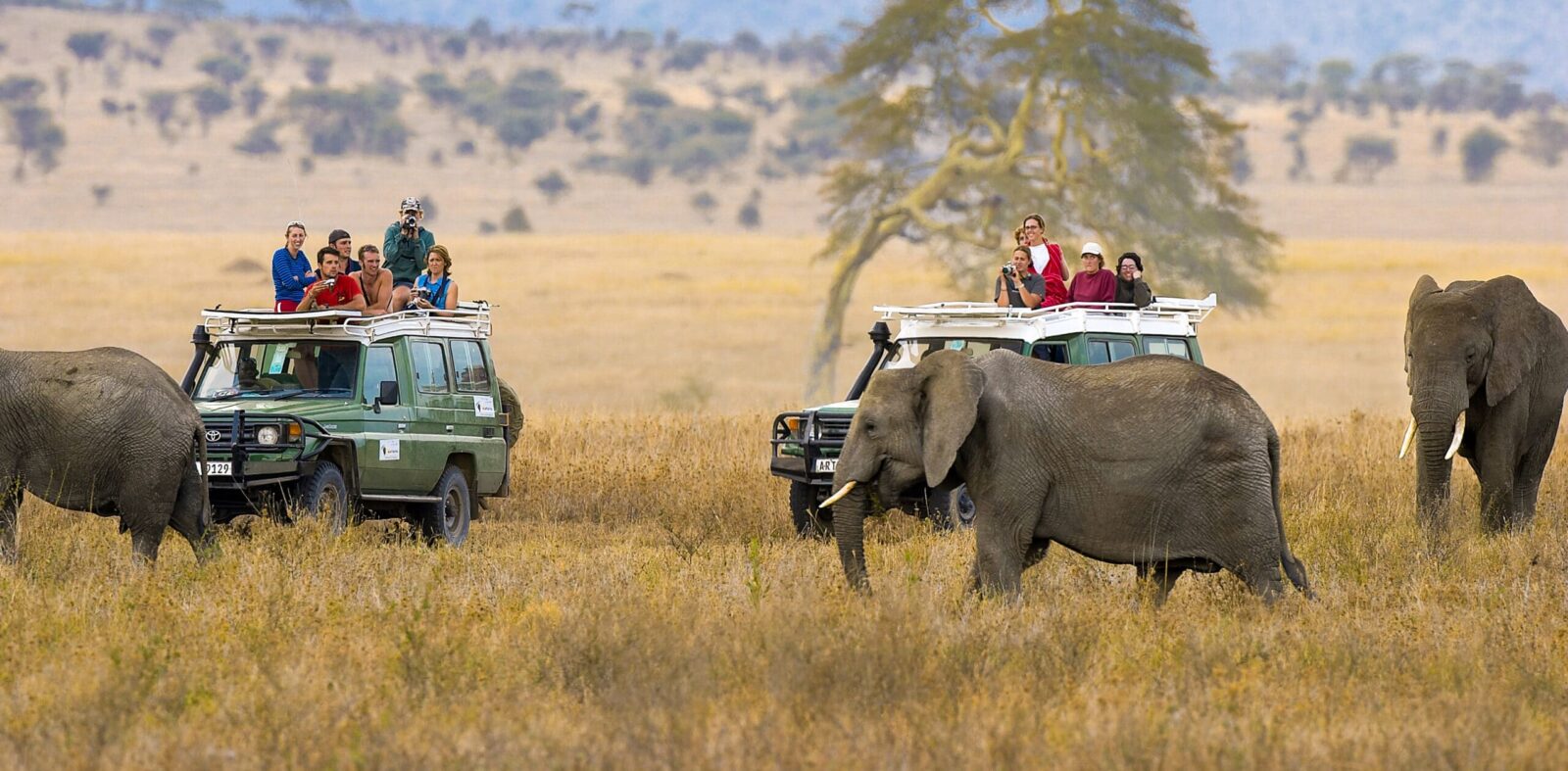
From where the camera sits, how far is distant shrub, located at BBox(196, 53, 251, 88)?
101 meters

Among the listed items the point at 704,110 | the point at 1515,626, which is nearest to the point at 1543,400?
the point at 1515,626

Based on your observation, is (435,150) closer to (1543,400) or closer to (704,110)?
(704,110)

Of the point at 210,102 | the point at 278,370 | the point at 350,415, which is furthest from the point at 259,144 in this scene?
the point at 350,415

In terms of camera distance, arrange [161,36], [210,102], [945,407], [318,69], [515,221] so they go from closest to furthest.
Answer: [945,407]
[515,221]
[210,102]
[318,69]
[161,36]

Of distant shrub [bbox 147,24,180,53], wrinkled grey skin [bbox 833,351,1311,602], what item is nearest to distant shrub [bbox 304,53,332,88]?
distant shrub [bbox 147,24,180,53]

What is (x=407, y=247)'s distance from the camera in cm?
1616

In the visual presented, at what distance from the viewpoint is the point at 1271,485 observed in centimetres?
1054

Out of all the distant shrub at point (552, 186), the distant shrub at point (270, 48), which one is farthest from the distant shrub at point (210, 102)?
the distant shrub at point (270, 48)

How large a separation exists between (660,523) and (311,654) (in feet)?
20.8

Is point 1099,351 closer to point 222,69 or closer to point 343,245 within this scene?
point 343,245

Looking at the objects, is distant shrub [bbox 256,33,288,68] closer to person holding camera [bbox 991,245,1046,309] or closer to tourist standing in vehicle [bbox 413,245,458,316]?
tourist standing in vehicle [bbox 413,245,458,316]

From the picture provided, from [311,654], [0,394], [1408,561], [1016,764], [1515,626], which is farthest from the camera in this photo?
[1408,561]

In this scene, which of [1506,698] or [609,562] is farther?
[609,562]

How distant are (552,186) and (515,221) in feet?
33.6
